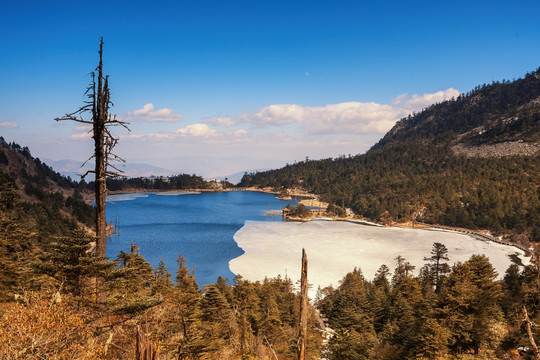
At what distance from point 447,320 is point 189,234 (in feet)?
238

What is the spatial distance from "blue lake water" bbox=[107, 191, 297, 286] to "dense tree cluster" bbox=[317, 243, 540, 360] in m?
23.7

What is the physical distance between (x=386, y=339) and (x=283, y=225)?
73.2m

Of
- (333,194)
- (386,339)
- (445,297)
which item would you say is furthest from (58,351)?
(333,194)

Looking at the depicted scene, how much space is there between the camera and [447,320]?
18938 mm

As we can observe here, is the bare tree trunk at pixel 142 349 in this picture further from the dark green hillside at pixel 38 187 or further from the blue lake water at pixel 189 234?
the dark green hillside at pixel 38 187

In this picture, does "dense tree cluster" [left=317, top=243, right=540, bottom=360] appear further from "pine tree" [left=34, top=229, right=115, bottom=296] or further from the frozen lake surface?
"pine tree" [left=34, top=229, right=115, bottom=296]

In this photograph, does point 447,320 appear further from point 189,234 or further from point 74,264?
point 189,234

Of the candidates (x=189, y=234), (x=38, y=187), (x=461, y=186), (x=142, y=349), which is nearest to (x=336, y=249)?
(x=189, y=234)

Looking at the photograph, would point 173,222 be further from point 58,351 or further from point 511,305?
point 58,351

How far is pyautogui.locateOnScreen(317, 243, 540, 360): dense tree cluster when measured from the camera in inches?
709

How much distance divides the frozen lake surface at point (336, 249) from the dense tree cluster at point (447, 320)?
13743mm

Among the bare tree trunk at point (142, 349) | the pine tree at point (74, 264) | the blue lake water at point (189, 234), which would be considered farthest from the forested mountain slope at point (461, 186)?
the bare tree trunk at point (142, 349)

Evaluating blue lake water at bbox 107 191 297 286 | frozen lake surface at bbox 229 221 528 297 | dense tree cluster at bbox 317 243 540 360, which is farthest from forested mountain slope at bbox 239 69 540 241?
dense tree cluster at bbox 317 243 540 360

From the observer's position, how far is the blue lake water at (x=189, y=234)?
2283 inches
